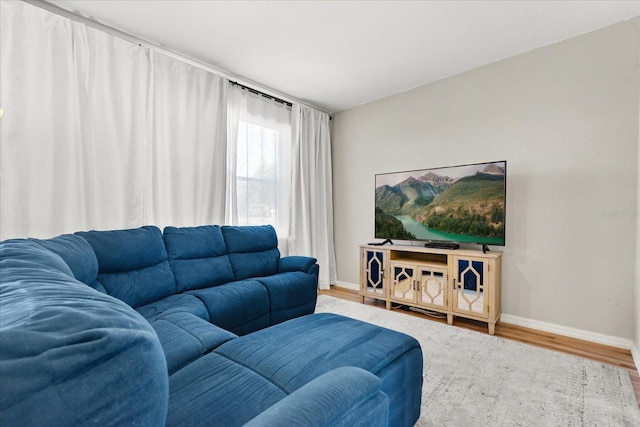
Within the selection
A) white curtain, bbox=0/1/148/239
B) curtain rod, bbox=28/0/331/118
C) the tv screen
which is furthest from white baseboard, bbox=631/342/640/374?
curtain rod, bbox=28/0/331/118

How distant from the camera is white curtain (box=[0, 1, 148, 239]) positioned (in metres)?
2.09

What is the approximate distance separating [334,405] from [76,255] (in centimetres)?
159

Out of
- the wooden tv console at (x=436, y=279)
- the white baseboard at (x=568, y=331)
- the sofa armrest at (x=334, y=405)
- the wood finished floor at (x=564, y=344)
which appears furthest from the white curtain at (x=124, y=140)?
the white baseboard at (x=568, y=331)

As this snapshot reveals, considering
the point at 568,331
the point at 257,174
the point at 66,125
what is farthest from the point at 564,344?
the point at 66,125

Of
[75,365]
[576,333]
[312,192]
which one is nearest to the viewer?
[75,365]

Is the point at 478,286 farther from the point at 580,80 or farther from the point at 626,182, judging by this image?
the point at 580,80

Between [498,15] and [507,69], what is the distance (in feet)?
2.70

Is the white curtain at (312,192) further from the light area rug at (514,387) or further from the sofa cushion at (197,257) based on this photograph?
the light area rug at (514,387)

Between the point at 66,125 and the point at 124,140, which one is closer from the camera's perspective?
the point at 66,125

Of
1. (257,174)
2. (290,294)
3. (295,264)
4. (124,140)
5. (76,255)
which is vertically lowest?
(290,294)

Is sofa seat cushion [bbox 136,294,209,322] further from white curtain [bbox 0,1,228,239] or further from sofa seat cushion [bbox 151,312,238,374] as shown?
white curtain [bbox 0,1,228,239]

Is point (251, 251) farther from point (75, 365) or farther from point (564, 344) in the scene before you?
point (564, 344)

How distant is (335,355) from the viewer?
1.25m

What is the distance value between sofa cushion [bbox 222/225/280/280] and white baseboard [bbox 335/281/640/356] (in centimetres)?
246
